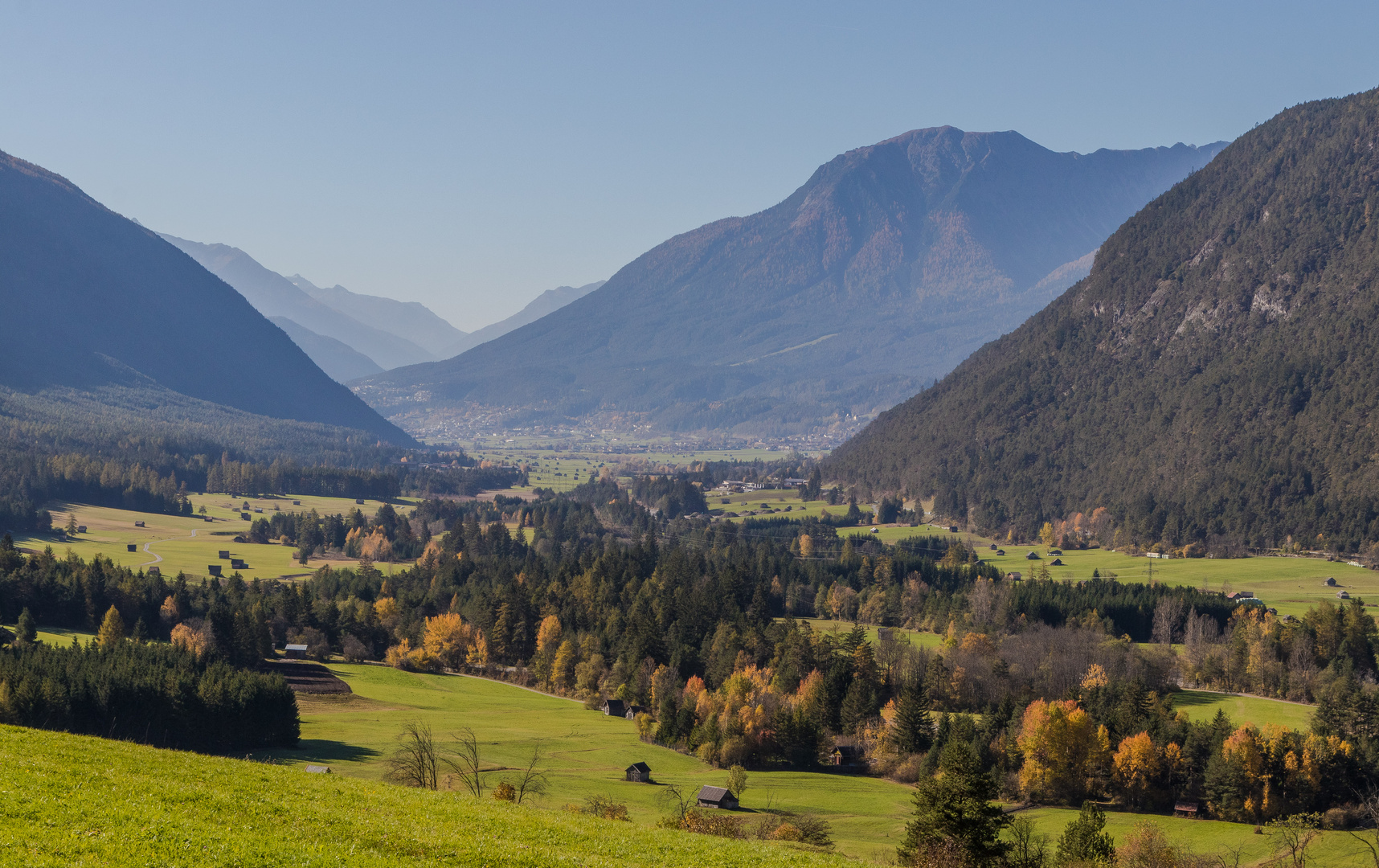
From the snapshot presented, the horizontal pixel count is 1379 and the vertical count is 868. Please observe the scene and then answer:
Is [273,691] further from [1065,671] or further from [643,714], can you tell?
[1065,671]

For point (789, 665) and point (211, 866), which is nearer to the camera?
point (211, 866)

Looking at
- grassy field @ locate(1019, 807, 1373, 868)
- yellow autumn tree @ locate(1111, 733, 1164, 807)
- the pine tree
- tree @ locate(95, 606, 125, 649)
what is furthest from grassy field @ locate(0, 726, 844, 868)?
tree @ locate(95, 606, 125, 649)

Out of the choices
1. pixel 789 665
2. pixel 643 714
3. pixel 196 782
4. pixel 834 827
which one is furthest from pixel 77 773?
pixel 789 665

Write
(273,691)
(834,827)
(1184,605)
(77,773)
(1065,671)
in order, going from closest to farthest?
(77,773) → (834,827) → (273,691) → (1065,671) → (1184,605)

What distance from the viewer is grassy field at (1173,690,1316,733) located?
318 ft

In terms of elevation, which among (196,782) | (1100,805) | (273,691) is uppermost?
(196,782)

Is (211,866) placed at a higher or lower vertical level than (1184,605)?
higher

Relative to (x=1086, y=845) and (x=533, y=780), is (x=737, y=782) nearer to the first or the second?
(x=533, y=780)

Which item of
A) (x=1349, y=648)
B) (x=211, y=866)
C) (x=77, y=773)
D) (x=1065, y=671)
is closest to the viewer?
(x=211, y=866)

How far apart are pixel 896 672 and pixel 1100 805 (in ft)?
97.7

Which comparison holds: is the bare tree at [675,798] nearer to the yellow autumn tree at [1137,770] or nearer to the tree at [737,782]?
the tree at [737,782]

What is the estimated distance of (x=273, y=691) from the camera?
86.8 m

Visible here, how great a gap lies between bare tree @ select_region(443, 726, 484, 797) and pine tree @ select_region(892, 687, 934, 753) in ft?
118

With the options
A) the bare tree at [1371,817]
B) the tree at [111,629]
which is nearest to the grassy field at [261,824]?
the bare tree at [1371,817]
